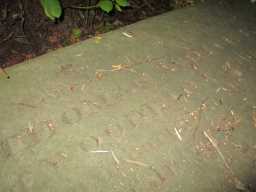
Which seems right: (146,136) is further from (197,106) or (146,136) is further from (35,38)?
(35,38)

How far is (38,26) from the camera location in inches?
83.0

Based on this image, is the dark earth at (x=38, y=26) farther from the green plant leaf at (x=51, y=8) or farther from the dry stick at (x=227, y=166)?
the dry stick at (x=227, y=166)

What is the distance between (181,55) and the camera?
5.64 ft

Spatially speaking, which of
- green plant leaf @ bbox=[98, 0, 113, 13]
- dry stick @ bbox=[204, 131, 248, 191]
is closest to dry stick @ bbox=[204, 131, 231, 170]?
dry stick @ bbox=[204, 131, 248, 191]

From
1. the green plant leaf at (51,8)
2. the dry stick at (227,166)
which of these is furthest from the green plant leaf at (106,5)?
the dry stick at (227,166)

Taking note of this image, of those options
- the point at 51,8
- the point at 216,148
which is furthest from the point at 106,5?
the point at 216,148

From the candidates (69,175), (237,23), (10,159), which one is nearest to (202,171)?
(69,175)

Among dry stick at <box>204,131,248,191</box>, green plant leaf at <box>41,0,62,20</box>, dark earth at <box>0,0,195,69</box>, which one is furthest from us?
dark earth at <box>0,0,195,69</box>

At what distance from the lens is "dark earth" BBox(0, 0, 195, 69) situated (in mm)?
2008

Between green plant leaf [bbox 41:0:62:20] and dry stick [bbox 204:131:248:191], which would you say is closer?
dry stick [bbox 204:131:248:191]

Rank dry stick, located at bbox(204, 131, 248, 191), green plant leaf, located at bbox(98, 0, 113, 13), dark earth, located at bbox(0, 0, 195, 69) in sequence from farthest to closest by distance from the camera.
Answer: dark earth, located at bbox(0, 0, 195, 69)
green plant leaf, located at bbox(98, 0, 113, 13)
dry stick, located at bbox(204, 131, 248, 191)

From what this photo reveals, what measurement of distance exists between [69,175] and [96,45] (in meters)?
0.80

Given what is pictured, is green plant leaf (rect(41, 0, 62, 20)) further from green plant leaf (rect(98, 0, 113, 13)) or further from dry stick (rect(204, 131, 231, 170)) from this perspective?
dry stick (rect(204, 131, 231, 170))

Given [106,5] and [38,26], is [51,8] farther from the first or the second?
[38,26]
